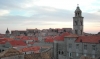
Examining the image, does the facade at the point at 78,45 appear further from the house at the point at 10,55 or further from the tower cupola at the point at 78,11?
the house at the point at 10,55

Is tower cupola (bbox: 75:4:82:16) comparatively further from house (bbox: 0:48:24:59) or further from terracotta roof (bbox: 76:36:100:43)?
house (bbox: 0:48:24:59)

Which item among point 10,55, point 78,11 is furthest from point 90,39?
point 10,55

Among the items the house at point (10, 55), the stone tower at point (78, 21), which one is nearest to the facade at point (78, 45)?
the stone tower at point (78, 21)

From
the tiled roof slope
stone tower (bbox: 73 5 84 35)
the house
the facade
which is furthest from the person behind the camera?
stone tower (bbox: 73 5 84 35)

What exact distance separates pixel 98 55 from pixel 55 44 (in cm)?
1567

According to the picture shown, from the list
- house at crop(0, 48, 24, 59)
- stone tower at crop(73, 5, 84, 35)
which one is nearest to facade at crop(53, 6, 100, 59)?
stone tower at crop(73, 5, 84, 35)

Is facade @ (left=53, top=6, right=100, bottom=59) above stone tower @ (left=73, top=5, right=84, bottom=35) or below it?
below

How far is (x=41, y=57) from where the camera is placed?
42.4 metres

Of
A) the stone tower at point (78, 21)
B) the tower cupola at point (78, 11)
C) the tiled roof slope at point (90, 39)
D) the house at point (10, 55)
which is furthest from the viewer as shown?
the stone tower at point (78, 21)

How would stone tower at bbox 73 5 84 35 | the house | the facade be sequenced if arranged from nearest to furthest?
the house
the facade
stone tower at bbox 73 5 84 35

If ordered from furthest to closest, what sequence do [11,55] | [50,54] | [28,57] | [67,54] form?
[50,54] → [67,54] → [28,57] → [11,55]

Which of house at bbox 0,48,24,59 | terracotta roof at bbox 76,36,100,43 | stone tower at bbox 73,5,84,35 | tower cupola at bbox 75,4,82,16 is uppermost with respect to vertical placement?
tower cupola at bbox 75,4,82,16

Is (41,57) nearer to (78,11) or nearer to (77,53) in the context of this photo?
(77,53)

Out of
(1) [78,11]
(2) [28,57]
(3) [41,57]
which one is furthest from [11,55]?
(1) [78,11]
